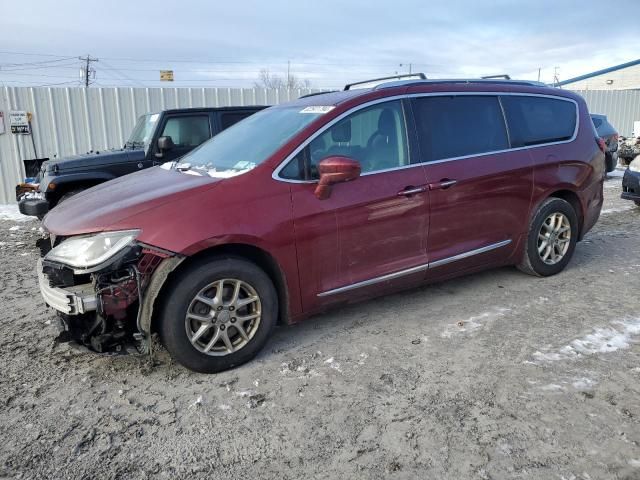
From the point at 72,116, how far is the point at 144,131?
4776mm

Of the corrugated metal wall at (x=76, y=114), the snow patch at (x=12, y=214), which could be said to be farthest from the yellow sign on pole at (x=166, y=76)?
the snow patch at (x=12, y=214)

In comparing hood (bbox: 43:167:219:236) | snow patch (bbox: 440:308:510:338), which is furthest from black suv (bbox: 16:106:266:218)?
snow patch (bbox: 440:308:510:338)

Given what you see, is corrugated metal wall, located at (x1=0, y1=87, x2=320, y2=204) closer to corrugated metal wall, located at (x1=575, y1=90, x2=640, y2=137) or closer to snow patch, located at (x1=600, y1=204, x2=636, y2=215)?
snow patch, located at (x1=600, y1=204, x2=636, y2=215)

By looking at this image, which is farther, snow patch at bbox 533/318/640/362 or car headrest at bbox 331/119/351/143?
car headrest at bbox 331/119/351/143

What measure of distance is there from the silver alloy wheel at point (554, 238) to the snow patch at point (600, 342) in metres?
1.14

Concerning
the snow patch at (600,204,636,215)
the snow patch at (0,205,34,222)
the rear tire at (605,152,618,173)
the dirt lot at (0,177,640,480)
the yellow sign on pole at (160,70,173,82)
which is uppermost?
the yellow sign on pole at (160,70,173,82)

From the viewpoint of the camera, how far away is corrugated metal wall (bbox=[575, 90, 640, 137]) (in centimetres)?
1862

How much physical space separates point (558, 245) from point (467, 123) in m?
1.68

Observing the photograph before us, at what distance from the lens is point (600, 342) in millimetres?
3611

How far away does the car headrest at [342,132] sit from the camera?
3672 millimetres

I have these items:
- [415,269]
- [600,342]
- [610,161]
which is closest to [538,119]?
[415,269]

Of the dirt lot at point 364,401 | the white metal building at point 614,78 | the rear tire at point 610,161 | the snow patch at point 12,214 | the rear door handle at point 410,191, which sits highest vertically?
the white metal building at point 614,78

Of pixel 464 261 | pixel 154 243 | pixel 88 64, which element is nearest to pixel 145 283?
pixel 154 243

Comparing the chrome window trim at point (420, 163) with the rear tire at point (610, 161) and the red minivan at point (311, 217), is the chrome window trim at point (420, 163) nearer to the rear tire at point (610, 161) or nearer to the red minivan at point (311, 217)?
the red minivan at point (311, 217)
